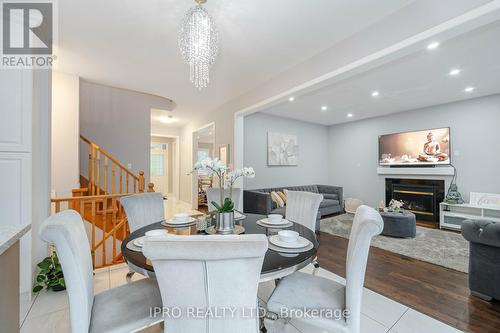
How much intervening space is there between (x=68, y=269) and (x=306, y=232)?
4.76ft

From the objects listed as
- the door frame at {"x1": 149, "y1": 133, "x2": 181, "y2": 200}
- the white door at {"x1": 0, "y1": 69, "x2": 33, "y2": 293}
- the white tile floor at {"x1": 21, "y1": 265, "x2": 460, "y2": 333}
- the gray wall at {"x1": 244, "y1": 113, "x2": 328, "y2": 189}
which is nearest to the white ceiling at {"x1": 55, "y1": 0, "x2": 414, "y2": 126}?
the white door at {"x1": 0, "y1": 69, "x2": 33, "y2": 293}

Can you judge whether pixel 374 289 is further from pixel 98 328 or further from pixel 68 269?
pixel 68 269

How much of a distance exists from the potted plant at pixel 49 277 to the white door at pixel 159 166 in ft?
22.9

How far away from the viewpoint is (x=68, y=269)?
40.4 inches

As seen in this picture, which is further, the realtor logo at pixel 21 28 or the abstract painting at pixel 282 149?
the abstract painting at pixel 282 149

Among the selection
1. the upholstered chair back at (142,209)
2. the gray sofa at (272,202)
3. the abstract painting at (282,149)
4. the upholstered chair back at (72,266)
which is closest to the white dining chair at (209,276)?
the upholstered chair back at (72,266)

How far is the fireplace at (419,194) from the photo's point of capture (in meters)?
4.94

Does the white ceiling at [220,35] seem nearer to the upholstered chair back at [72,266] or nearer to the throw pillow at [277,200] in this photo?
the upholstered chair back at [72,266]

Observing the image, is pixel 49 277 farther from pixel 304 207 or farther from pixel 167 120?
pixel 167 120

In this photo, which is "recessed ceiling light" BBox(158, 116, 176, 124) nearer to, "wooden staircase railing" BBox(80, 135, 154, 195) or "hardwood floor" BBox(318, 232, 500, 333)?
"wooden staircase railing" BBox(80, 135, 154, 195)

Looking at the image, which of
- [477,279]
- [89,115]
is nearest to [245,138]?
[89,115]

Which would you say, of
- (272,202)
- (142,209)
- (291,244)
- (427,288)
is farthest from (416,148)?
(142,209)

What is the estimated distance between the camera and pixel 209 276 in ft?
2.72

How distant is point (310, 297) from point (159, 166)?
29.3 feet
